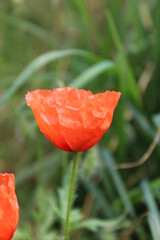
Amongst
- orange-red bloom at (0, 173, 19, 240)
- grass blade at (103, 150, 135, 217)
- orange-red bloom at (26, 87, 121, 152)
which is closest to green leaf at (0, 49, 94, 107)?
grass blade at (103, 150, 135, 217)

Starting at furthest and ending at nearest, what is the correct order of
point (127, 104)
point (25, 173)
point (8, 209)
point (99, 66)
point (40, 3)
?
1. point (40, 3)
2. point (25, 173)
3. point (127, 104)
4. point (99, 66)
5. point (8, 209)

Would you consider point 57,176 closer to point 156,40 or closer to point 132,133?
point 132,133

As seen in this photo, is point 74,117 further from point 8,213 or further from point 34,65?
point 34,65

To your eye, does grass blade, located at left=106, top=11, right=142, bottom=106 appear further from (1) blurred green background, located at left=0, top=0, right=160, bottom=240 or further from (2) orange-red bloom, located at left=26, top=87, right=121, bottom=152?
(2) orange-red bloom, located at left=26, top=87, right=121, bottom=152

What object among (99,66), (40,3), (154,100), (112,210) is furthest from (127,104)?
(40,3)

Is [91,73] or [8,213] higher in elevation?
[8,213]

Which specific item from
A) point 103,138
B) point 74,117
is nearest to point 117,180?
point 103,138

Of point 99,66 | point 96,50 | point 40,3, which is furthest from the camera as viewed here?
point 40,3

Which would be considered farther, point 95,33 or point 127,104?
point 95,33
